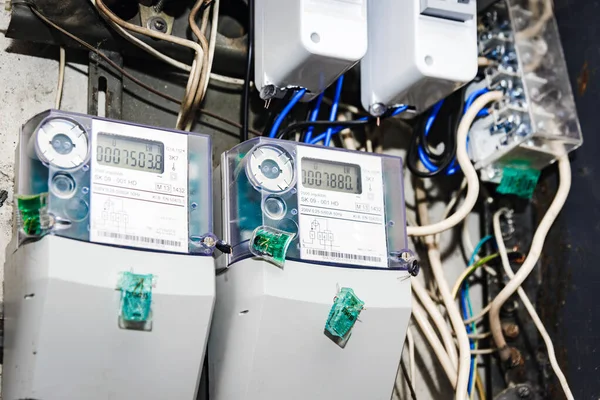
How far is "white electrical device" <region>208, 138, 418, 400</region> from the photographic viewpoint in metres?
0.97

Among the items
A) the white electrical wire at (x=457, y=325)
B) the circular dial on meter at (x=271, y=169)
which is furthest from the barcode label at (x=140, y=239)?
the white electrical wire at (x=457, y=325)

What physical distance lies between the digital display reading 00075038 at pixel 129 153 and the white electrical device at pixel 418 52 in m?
0.38

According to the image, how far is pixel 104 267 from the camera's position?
2.96ft

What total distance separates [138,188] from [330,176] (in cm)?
26

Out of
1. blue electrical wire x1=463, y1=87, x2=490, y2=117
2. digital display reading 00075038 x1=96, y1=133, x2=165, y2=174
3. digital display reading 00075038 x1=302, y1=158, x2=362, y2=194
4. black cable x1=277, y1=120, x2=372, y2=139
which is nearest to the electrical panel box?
blue electrical wire x1=463, y1=87, x2=490, y2=117

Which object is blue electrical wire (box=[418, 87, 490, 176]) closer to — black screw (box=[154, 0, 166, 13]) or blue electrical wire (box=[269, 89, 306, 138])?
blue electrical wire (box=[269, 89, 306, 138])

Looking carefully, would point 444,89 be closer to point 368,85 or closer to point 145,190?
point 368,85

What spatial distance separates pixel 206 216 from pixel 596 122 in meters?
0.69

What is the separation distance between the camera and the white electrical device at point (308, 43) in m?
1.07

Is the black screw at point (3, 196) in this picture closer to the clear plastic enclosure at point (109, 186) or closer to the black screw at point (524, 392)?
the clear plastic enclosure at point (109, 186)

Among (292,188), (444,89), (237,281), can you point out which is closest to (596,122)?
(444,89)

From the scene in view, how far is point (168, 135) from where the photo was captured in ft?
3.31

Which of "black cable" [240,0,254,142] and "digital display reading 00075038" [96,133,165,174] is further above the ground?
"black cable" [240,0,254,142]

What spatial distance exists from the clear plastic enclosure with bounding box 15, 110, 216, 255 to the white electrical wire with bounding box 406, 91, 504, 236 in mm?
365
